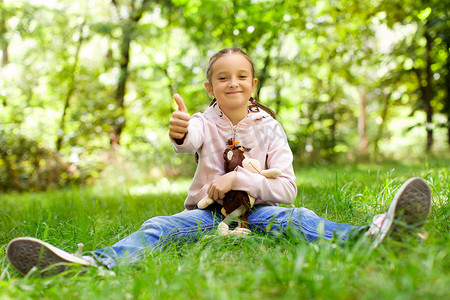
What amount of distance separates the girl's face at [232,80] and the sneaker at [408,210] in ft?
3.61

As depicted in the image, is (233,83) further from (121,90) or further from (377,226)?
(121,90)

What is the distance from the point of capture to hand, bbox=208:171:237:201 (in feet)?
6.55

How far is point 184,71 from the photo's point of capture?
754 centimetres

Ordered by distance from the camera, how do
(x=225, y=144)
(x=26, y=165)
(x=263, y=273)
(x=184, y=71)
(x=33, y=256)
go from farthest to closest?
(x=184, y=71), (x=26, y=165), (x=225, y=144), (x=33, y=256), (x=263, y=273)

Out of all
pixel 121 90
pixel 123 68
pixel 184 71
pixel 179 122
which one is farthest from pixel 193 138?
pixel 121 90

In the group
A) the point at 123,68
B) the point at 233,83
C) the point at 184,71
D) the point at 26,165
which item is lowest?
the point at 26,165

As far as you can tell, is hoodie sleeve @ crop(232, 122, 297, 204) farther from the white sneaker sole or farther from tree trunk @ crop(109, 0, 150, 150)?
tree trunk @ crop(109, 0, 150, 150)

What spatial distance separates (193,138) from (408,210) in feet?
3.70

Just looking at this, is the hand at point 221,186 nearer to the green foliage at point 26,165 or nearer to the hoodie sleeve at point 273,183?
the hoodie sleeve at point 273,183

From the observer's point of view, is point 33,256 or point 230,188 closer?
point 33,256

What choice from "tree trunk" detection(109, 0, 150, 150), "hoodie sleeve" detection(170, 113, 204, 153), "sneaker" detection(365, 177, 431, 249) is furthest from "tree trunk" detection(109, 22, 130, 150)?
"sneaker" detection(365, 177, 431, 249)

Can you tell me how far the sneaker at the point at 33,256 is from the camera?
141 cm

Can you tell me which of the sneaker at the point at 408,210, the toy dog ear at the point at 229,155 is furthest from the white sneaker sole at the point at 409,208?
the toy dog ear at the point at 229,155

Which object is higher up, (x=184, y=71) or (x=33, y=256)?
(x=184, y=71)
